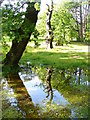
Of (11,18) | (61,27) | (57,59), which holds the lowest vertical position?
(57,59)

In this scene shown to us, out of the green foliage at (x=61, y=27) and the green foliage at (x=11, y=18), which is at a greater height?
the green foliage at (x=11, y=18)

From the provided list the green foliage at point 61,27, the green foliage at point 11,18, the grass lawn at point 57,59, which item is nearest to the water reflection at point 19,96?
the green foliage at point 11,18

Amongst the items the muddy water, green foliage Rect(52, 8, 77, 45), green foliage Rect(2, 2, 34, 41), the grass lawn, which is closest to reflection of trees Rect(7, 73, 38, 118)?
the muddy water

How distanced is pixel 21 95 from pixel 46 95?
0.74 m

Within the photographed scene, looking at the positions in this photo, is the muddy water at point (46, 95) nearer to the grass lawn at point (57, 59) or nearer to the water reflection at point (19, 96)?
the water reflection at point (19, 96)

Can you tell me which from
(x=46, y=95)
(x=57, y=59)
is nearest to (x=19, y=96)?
(x=46, y=95)

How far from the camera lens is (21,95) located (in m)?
6.65

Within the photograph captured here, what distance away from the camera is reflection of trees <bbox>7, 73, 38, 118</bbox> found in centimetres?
553

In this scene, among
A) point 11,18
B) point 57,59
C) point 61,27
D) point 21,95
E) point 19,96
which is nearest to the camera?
point 19,96

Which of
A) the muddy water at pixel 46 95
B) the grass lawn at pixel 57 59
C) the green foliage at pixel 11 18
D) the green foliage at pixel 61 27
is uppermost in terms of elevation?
the green foliage at pixel 11 18

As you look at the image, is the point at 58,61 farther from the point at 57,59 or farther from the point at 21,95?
the point at 21,95

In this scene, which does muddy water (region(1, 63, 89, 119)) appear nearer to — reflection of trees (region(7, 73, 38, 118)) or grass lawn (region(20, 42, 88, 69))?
reflection of trees (region(7, 73, 38, 118))

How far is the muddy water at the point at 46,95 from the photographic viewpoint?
5258 millimetres

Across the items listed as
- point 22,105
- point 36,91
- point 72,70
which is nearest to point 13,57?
point 72,70
